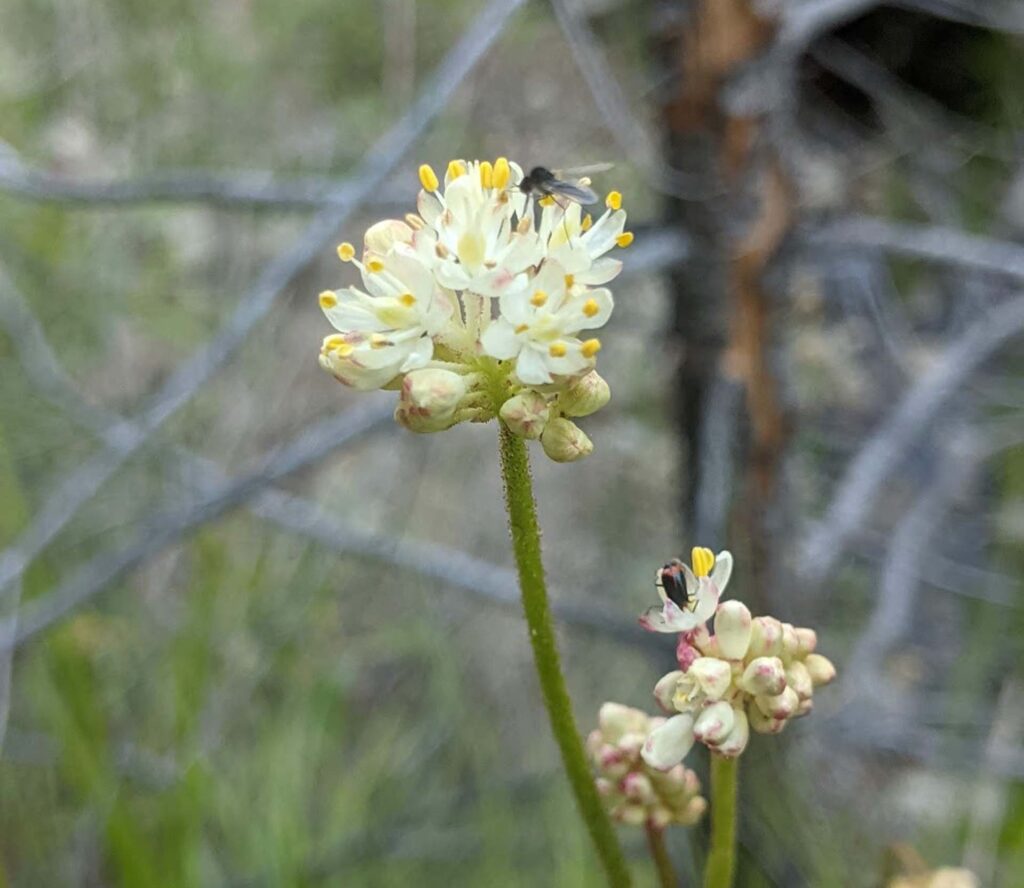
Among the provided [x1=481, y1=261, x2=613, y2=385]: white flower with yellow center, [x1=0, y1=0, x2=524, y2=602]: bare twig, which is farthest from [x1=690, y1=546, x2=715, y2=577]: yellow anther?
[x1=0, y1=0, x2=524, y2=602]: bare twig

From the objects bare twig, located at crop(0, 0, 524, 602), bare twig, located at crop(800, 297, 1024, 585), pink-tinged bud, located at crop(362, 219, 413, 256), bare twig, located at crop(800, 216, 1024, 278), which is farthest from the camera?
bare twig, located at crop(800, 297, 1024, 585)

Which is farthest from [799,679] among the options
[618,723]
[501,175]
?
[501,175]

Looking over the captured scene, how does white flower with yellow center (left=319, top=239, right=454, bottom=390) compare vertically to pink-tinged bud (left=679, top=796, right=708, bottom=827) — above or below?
above

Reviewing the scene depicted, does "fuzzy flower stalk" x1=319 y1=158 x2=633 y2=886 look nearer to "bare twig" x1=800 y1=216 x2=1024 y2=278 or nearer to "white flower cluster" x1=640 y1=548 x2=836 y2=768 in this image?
"white flower cluster" x1=640 y1=548 x2=836 y2=768

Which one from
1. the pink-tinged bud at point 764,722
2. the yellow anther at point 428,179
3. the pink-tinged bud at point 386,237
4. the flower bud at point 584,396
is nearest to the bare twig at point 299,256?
the yellow anther at point 428,179

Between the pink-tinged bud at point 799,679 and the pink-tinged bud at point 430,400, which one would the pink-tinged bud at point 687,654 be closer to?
the pink-tinged bud at point 799,679

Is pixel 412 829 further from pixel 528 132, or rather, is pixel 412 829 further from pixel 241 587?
pixel 528 132

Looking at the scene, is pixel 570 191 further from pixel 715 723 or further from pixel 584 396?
pixel 715 723
